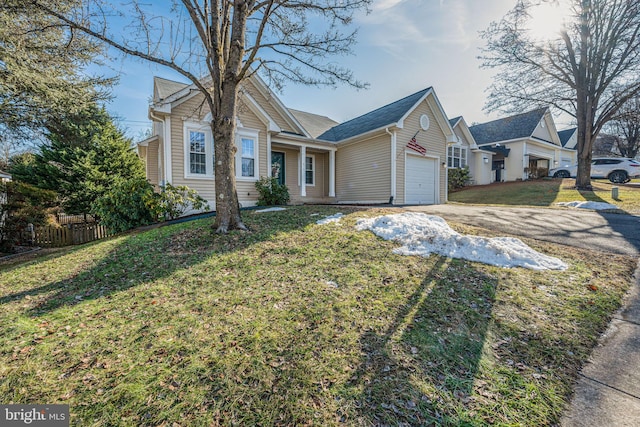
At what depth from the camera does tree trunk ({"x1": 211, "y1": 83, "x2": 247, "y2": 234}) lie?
595 cm

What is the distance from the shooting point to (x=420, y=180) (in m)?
13.5

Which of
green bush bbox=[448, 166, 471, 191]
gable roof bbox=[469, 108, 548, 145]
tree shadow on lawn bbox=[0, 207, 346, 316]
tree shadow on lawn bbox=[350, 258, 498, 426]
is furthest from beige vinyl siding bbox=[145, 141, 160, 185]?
gable roof bbox=[469, 108, 548, 145]

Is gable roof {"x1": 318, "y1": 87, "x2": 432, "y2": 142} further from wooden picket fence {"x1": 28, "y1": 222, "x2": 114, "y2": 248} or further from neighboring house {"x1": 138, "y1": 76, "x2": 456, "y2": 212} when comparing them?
wooden picket fence {"x1": 28, "y1": 222, "x2": 114, "y2": 248}

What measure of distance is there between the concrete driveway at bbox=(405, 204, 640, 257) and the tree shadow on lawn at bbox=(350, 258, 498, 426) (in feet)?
12.9

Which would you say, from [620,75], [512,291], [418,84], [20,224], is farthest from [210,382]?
[620,75]

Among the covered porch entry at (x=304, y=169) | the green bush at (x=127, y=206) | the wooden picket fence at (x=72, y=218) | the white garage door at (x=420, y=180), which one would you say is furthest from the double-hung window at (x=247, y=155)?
the wooden picket fence at (x=72, y=218)

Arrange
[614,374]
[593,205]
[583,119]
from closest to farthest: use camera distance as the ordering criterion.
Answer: [614,374]
[593,205]
[583,119]

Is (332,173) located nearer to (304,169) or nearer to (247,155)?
(304,169)

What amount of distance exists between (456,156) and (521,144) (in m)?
6.53

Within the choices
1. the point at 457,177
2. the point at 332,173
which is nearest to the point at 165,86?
the point at 332,173

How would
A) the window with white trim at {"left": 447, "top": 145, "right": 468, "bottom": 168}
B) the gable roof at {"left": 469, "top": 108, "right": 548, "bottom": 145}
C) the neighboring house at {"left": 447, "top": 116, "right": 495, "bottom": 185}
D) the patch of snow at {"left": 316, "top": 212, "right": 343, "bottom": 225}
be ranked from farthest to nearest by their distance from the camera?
1. the gable roof at {"left": 469, "top": 108, "right": 548, "bottom": 145}
2. the neighboring house at {"left": 447, "top": 116, "right": 495, "bottom": 185}
3. the window with white trim at {"left": 447, "top": 145, "right": 468, "bottom": 168}
4. the patch of snow at {"left": 316, "top": 212, "right": 343, "bottom": 225}

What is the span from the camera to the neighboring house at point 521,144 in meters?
23.6

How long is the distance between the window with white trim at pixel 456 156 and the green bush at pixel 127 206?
20712 millimetres

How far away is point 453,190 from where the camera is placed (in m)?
21.2
